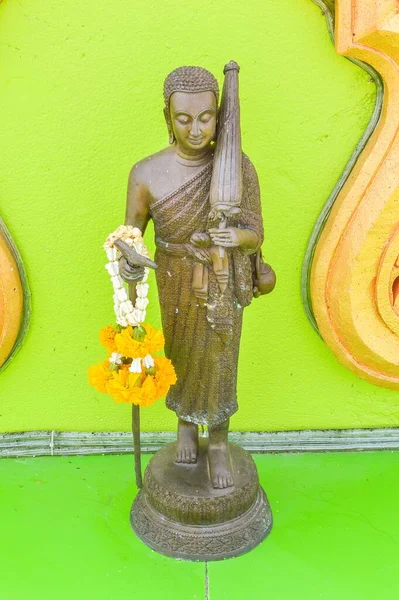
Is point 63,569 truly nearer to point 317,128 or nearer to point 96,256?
point 96,256

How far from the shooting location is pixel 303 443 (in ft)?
8.26

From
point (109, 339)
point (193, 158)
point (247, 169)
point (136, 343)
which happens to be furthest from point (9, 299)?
point (247, 169)

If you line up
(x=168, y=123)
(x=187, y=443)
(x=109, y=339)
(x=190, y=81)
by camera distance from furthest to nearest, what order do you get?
(x=187, y=443) < (x=109, y=339) < (x=168, y=123) < (x=190, y=81)

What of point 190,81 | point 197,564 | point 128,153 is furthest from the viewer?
point 128,153

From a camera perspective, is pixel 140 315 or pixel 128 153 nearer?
pixel 140 315

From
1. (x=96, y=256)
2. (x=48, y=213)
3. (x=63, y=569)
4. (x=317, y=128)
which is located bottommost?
(x=63, y=569)

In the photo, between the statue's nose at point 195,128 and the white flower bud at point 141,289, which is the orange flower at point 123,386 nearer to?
the white flower bud at point 141,289

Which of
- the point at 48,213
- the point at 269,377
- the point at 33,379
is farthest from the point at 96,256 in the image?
the point at 269,377

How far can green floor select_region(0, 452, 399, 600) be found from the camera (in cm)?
185

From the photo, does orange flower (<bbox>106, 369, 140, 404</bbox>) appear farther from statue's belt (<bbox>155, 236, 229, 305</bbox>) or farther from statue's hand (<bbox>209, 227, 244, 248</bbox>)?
statue's hand (<bbox>209, 227, 244, 248</bbox>)

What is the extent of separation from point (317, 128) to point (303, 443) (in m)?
1.27

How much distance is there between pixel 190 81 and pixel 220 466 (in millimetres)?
1213

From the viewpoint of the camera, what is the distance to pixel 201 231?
1.75 m

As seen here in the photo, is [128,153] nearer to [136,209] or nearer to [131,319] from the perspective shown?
[136,209]
